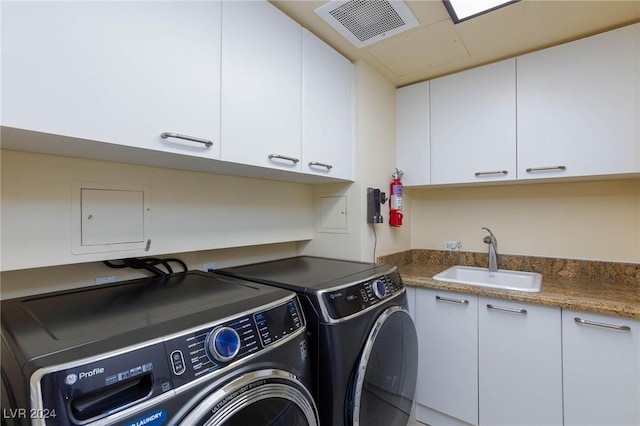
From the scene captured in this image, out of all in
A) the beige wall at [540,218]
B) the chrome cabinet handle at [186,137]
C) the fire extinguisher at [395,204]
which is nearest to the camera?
the chrome cabinet handle at [186,137]

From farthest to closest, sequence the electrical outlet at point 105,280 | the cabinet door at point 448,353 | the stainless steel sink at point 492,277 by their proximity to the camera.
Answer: the stainless steel sink at point 492,277
the cabinet door at point 448,353
the electrical outlet at point 105,280

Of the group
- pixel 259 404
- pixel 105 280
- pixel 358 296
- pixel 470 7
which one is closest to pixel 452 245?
pixel 358 296

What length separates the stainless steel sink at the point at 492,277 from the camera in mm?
1919

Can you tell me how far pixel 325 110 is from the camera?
1.63 metres

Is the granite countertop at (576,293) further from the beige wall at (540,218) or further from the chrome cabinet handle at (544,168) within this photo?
the chrome cabinet handle at (544,168)

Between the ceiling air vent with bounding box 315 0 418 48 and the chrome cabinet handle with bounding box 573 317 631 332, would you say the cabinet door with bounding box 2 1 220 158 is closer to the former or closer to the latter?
the ceiling air vent with bounding box 315 0 418 48

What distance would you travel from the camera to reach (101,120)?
0.81 meters

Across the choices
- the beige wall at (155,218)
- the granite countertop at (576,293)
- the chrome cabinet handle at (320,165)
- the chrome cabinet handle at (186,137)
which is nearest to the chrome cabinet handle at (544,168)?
the granite countertop at (576,293)

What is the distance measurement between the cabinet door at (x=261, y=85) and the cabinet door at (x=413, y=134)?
108cm

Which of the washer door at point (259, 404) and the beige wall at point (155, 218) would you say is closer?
the washer door at point (259, 404)

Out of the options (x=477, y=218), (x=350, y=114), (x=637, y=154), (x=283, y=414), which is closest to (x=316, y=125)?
(x=350, y=114)

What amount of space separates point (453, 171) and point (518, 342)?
1.08 m

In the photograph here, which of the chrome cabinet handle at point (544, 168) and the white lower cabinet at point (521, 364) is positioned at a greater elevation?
the chrome cabinet handle at point (544, 168)

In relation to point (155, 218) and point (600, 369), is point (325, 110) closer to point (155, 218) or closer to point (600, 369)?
point (155, 218)
